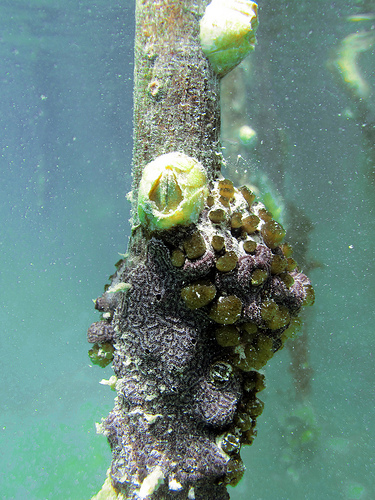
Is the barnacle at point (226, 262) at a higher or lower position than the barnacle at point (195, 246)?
lower

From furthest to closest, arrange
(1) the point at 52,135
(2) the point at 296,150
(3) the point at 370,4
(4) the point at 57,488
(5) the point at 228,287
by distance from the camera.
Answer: (1) the point at 52,135
(4) the point at 57,488
(2) the point at 296,150
(3) the point at 370,4
(5) the point at 228,287

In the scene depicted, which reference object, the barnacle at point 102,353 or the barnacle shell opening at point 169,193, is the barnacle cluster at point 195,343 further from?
the barnacle at point 102,353

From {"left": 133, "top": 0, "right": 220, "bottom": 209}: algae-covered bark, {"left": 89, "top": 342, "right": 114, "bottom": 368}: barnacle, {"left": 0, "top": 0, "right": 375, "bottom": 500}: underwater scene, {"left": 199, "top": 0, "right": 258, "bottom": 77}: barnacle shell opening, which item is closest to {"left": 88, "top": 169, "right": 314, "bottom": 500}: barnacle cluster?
{"left": 89, "top": 342, "right": 114, "bottom": 368}: barnacle

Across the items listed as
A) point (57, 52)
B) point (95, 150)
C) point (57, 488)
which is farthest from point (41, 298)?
point (57, 52)

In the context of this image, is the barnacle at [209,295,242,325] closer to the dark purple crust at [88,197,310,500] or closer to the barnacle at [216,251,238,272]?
the dark purple crust at [88,197,310,500]

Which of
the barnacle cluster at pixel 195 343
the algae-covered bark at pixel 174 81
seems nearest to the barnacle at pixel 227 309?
the barnacle cluster at pixel 195 343

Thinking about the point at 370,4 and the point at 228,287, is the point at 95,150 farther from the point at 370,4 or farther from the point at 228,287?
the point at 228,287
